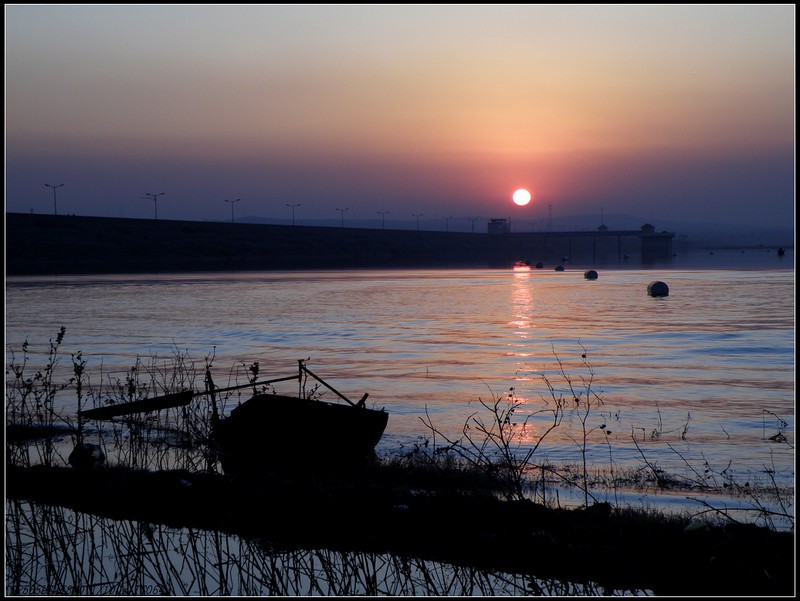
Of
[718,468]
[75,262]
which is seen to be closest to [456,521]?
[718,468]

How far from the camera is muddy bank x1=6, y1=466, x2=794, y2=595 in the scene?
34.2 ft

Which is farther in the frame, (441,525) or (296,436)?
(296,436)

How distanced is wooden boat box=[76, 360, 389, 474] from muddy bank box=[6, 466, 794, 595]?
534 millimetres

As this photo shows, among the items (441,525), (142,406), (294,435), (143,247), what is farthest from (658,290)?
(143,247)

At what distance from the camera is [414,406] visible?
2203cm

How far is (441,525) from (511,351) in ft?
74.5

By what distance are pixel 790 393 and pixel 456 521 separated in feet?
50.7

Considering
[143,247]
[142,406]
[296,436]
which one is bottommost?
[296,436]

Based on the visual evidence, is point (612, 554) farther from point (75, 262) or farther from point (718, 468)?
point (75, 262)

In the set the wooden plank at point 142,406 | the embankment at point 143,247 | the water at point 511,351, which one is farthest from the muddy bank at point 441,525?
the embankment at point 143,247

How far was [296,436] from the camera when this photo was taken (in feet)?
50.4

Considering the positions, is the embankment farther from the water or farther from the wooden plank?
the wooden plank

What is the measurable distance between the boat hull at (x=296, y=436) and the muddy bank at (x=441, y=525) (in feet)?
1.69

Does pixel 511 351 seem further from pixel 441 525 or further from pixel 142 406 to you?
pixel 441 525
